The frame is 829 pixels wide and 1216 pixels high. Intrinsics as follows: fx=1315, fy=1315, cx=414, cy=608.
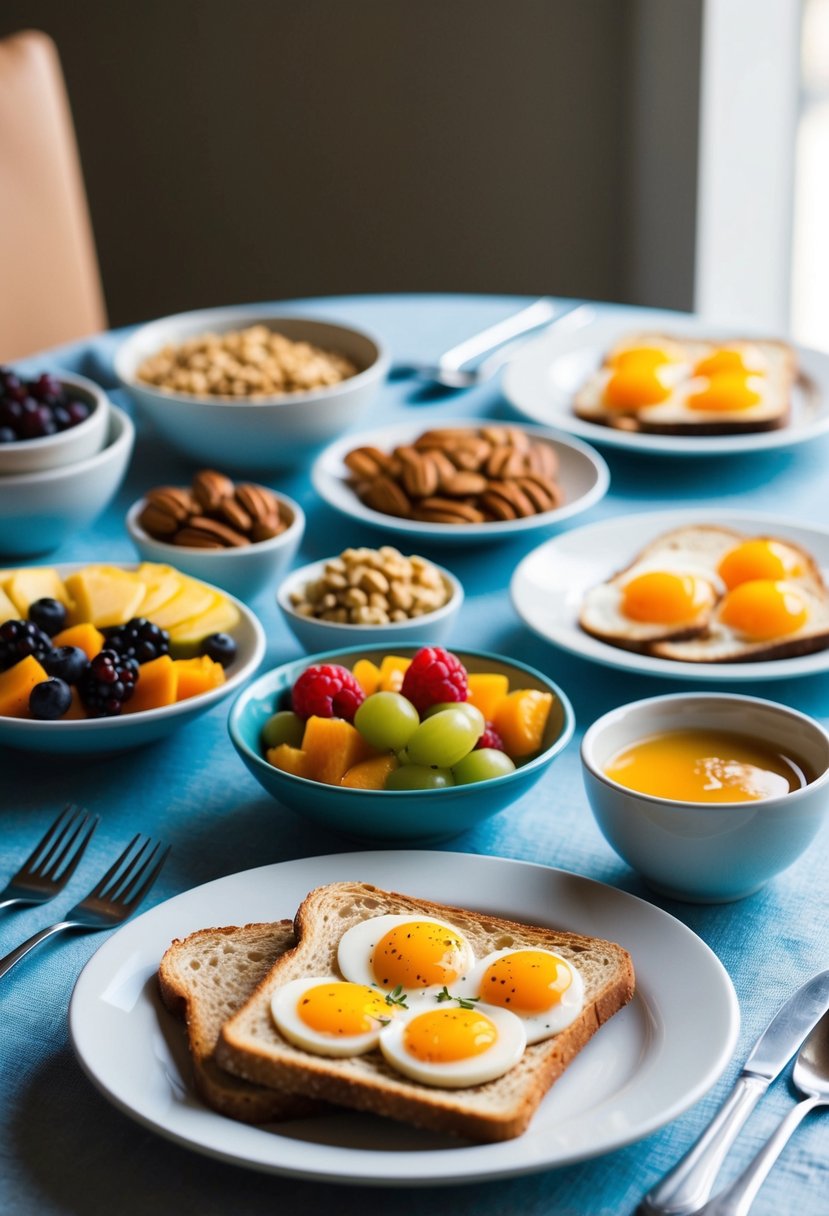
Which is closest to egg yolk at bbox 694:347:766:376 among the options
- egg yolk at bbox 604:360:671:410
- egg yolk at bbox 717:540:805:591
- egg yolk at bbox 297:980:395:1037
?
egg yolk at bbox 604:360:671:410

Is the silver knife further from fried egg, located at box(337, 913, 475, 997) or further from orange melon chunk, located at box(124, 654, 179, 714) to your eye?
orange melon chunk, located at box(124, 654, 179, 714)

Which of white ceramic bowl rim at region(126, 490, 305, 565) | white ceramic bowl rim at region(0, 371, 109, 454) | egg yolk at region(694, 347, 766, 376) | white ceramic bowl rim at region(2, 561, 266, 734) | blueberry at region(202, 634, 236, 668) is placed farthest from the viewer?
egg yolk at region(694, 347, 766, 376)

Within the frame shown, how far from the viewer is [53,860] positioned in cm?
114

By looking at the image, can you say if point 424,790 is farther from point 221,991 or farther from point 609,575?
point 609,575

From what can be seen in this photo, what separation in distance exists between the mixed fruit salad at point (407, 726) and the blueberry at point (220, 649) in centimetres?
13

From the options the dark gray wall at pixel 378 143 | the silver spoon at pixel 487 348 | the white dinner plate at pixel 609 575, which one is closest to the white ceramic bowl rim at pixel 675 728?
the white dinner plate at pixel 609 575

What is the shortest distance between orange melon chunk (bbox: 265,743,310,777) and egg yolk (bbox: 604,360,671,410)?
110 centimetres

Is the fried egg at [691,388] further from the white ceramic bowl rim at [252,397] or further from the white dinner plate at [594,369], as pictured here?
the white ceramic bowl rim at [252,397]

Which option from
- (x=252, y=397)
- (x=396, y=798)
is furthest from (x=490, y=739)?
(x=252, y=397)

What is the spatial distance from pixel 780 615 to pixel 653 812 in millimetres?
498

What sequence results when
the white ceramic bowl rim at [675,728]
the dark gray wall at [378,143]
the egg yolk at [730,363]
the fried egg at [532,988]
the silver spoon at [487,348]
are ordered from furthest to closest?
1. the dark gray wall at [378,143]
2. the silver spoon at [487,348]
3. the egg yolk at [730,363]
4. the white ceramic bowl rim at [675,728]
5. the fried egg at [532,988]

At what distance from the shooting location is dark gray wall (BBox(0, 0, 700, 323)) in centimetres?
383

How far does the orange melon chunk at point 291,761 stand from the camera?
3.73 feet

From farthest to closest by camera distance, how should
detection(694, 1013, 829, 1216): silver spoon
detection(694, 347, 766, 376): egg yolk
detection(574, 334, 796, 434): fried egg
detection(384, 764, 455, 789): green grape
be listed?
detection(694, 347, 766, 376): egg yolk < detection(574, 334, 796, 434): fried egg < detection(384, 764, 455, 789): green grape < detection(694, 1013, 829, 1216): silver spoon
